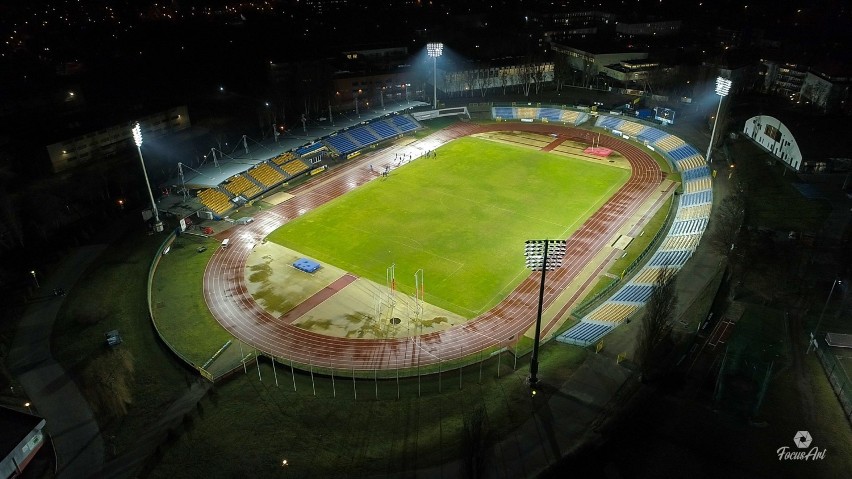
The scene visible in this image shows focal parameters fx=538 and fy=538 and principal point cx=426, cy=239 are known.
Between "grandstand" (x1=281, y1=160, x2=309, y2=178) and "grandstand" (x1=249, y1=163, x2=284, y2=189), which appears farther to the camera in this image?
"grandstand" (x1=281, y1=160, x2=309, y2=178)

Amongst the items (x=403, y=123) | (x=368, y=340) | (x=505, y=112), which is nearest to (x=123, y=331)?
(x=368, y=340)

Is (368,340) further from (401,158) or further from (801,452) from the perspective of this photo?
(401,158)

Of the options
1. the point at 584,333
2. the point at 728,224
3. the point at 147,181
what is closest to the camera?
the point at 584,333

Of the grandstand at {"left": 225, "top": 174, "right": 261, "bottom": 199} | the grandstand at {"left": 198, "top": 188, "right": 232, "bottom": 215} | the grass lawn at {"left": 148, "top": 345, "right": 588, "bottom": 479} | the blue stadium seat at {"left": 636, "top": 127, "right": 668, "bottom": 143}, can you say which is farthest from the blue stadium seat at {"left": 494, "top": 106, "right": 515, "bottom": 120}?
the grass lawn at {"left": 148, "top": 345, "right": 588, "bottom": 479}

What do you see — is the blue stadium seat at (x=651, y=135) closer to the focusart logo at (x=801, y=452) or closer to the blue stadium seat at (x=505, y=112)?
the blue stadium seat at (x=505, y=112)

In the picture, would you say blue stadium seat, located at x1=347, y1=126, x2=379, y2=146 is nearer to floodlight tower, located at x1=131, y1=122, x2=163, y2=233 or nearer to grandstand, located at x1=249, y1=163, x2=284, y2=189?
grandstand, located at x1=249, y1=163, x2=284, y2=189

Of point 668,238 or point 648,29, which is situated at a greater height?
point 648,29

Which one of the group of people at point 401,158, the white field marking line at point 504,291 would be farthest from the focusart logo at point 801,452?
the group of people at point 401,158
